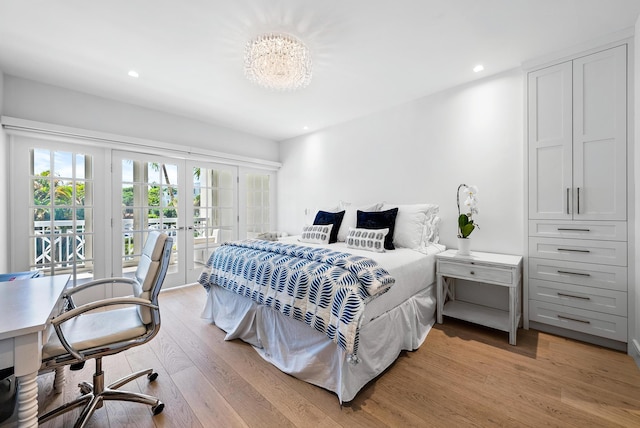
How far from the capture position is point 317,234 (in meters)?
3.18

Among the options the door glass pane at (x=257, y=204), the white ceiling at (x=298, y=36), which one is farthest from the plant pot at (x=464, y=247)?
the door glass pane at (x=257, y=204)

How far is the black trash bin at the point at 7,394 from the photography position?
137cm

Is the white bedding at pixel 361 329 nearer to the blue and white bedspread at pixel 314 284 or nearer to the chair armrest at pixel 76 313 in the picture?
the blue and white bedspread at pixel 314 284

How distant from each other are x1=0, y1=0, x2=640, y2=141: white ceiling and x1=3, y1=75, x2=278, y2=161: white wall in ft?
0.47

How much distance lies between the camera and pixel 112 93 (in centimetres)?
314

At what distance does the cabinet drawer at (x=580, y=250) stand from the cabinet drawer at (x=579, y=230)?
0.13ft

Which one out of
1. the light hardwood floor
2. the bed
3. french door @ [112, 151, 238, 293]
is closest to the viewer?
the light hardwood floor

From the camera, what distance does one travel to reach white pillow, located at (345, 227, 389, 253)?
263 centimetres

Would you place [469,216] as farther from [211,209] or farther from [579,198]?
[211,209]

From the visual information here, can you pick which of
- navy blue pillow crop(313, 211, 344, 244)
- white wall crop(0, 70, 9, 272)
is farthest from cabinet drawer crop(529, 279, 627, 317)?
white wall crop(0, 70, 9, 272)

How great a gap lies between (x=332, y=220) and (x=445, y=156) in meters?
1.52

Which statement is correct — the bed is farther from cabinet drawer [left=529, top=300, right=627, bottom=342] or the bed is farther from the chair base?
cabinet drawer [left=529, top=300, right=627, bottom=342]

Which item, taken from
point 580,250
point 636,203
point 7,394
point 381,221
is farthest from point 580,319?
point 7,394

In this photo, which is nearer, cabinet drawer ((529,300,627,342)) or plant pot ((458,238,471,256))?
cabinet drawer ((529,300,627,342))
